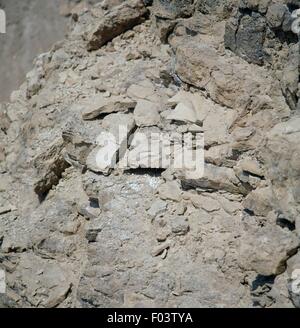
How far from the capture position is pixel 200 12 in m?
6.32

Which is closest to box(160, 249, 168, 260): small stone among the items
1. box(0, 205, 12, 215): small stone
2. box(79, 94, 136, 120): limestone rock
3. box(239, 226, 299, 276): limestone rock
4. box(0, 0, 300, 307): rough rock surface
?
box(0, 0, 300, 307): rough rock surface

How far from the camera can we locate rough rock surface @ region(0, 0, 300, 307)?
15.8ft

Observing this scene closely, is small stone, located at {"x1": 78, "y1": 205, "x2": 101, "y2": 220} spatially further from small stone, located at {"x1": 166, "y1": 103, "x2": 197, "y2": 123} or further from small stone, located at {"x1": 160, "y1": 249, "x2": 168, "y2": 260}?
small stone, located at {"x1": 166, "y1": 103, "x2": 197, "y2": 123}

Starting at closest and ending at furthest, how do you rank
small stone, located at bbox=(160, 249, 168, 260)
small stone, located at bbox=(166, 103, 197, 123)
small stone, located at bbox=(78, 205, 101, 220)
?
1. small stone, located at bbox=(160, 249, 168, 260)
2. small stone, located at bbox=(166, 103, 197, 123)
3. small stone, located at bbox=(78, 205, 101, 220)

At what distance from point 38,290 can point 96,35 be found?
322 cm

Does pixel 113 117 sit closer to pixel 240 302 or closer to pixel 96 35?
pixel 96 35

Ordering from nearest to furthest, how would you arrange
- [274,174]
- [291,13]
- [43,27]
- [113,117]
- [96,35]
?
[274,174] → [291,13] → [113,117] → [96,35] → [43,27]

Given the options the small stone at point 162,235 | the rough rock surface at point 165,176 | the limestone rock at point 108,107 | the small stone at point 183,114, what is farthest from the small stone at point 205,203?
the limestone rock at point 108,107

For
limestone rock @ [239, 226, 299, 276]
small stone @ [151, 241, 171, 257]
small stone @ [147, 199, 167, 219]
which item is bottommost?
small stone @ [151, 241, 171, 257]

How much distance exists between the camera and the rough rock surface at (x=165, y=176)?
4.81m

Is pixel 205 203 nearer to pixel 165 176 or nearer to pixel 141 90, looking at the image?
pixel 165 176

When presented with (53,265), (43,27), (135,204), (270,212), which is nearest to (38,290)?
(53,265)

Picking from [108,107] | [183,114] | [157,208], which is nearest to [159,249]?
[157,208]

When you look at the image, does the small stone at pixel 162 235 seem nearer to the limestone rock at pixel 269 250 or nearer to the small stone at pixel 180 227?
the small stone at pixel 180 227
